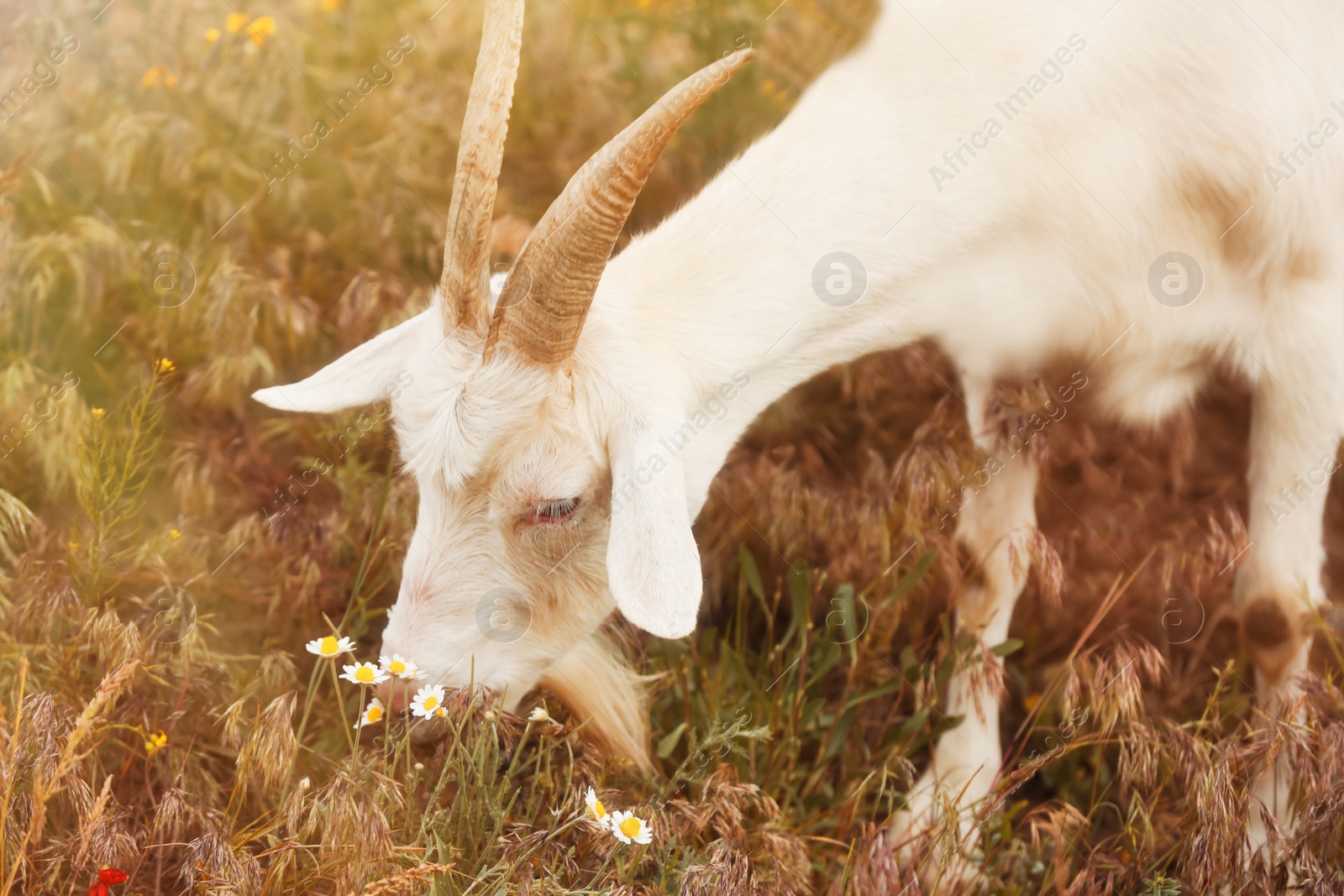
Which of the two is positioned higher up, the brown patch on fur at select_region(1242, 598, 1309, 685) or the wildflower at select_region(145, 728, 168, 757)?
the wildflower at select_region(145, 728, 168, 757)

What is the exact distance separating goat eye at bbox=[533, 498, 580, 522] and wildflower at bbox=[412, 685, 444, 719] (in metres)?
0.43

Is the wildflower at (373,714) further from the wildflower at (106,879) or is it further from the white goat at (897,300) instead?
the wildflower at (106,879)

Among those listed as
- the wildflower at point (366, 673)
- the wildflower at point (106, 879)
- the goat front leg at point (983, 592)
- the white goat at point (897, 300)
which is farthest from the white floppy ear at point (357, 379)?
the goat front leg at point (983, 592)

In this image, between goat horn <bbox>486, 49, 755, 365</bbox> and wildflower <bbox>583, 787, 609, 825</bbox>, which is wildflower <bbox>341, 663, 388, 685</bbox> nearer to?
wildflower <bbox>583, 787, 609, 825</bbox>

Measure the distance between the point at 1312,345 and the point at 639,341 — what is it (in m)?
1.80

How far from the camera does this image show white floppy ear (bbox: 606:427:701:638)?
215 centimetres

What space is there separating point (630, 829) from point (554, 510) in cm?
71

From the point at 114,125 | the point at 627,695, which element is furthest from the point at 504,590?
the point at 114,125

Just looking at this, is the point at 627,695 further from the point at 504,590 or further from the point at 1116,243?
the point at 1116,243

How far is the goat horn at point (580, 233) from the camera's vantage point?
2064 millimetres

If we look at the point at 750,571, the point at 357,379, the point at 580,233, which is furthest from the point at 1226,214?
the point at 357,379

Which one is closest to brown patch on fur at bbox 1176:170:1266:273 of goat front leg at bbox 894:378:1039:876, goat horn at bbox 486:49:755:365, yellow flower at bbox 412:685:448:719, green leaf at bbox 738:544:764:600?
goat front leg at bbox 894:378:1039:876

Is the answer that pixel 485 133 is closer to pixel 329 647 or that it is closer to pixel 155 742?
pixel 329 647

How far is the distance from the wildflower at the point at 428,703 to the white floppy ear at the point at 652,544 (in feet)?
1.35
